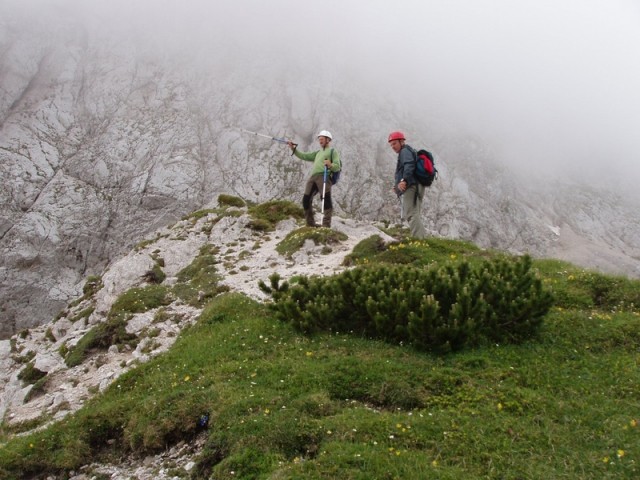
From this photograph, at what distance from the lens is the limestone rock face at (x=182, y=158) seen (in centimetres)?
8300

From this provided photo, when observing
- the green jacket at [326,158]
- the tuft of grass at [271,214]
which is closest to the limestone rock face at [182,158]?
the tuft of grass at [271,214]

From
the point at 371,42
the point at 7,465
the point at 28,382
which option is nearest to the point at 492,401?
the point at 7,465

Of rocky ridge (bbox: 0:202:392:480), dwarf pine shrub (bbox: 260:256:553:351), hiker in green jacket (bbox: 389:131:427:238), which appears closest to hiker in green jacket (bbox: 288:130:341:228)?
rocky ridge (bbox: 0:202:392:480)

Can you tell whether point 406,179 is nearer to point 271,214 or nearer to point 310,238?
point 310,238

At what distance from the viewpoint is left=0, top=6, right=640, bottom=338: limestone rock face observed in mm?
83000

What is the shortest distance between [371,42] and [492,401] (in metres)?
130

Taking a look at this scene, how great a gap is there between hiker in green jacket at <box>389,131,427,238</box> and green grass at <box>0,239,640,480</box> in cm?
678

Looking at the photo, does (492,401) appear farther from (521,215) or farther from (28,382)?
(521,215)

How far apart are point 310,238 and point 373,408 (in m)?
13.9

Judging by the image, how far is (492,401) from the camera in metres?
9.34

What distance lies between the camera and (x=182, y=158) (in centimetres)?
9350

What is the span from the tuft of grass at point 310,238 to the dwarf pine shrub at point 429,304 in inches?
364

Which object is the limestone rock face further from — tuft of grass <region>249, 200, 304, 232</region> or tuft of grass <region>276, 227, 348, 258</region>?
tuft of grass <region>276, 227, 348, 258</region>

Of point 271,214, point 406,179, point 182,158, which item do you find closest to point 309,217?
point 271,214
